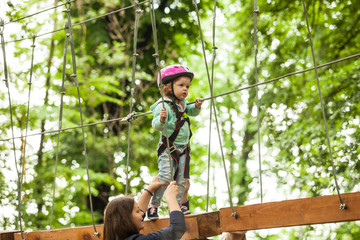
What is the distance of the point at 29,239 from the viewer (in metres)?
2.44

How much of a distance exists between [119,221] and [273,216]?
0.51 meters

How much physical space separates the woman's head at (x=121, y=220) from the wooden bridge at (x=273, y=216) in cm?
27

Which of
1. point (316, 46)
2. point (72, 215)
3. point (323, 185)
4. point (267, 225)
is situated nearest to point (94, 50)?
point (72, 215)

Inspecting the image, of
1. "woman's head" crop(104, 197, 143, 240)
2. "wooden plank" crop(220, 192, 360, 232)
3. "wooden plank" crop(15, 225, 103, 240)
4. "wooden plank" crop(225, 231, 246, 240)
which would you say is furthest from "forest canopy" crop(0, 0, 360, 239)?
"woman's head" crop(104, 197, 143, 240)

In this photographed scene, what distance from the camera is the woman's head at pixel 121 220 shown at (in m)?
1.68

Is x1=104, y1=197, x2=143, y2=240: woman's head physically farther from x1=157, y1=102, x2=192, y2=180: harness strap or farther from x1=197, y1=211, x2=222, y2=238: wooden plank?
x1=157, y1=102, x2=192, y2=180: harness strap

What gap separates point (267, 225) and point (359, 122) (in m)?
3.48

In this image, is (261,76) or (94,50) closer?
(94,50)

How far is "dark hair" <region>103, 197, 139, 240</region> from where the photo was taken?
168cm

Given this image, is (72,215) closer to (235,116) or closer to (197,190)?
(197,190)

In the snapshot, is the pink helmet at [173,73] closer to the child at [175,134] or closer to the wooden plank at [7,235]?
the child at [175,134]

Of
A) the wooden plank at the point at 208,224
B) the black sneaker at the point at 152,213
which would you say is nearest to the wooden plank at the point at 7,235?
the black sneaker at the point at 152,213

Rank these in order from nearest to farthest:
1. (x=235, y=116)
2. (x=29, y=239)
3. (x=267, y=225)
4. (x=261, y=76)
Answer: (x=267, y=225)
(x=29, y=239)
(x=261, y=76)
(x=235, y=116)

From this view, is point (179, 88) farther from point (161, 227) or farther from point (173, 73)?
point (161, 227)
